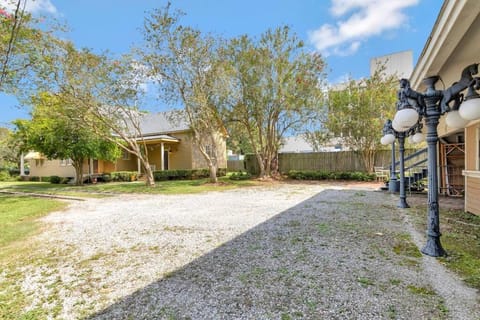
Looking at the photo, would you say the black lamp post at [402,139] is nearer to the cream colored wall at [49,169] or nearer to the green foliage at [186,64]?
the green foliage at [186,64]

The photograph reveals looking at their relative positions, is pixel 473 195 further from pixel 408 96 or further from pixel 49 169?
pixel 49 169

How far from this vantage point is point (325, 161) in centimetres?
1700

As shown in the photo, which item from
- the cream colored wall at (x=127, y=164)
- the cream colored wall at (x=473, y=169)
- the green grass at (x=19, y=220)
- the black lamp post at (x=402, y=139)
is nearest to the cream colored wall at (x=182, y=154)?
the cream colored wall at (x=127, y=164)

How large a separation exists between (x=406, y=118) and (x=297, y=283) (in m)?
2.75

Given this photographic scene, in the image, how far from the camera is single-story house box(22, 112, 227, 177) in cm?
1983

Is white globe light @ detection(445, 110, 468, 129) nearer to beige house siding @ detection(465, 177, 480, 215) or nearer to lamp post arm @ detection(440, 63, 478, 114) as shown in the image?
lamp post arm @ detection(440, 63, 478, 114)

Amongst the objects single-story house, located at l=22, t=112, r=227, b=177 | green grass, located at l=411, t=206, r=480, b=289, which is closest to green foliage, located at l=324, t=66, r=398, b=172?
green grass, located at l=411, t=206, r=480, b=289

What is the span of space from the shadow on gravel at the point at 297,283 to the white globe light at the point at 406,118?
1890mm

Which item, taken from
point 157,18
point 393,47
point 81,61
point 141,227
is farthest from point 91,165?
point 393,47

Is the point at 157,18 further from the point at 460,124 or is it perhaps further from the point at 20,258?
the point at 460,124

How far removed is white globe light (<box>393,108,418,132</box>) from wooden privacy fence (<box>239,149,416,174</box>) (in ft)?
42.6

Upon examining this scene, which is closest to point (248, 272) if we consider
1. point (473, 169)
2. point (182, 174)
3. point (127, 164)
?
point (473, 169)

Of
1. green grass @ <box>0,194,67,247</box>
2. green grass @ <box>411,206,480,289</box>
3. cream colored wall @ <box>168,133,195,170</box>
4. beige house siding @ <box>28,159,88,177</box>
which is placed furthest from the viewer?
beige house siding @ <box>28,159,88,177</box>

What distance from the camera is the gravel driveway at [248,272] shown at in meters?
2.23
